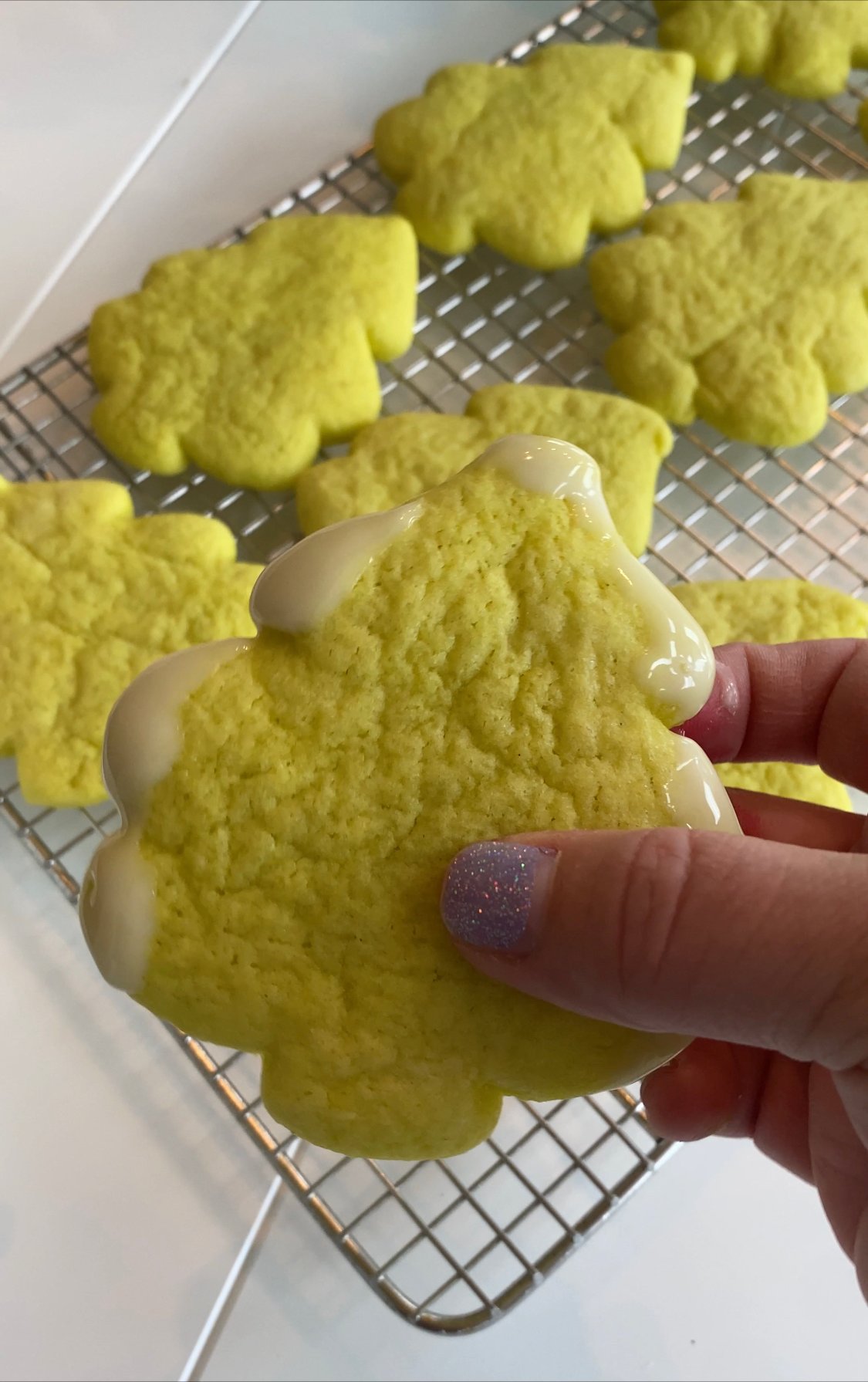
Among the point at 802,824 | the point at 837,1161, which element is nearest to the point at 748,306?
the point at 802,824

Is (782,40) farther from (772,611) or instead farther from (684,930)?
(684,930)

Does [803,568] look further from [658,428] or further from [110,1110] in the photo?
[110,1110]

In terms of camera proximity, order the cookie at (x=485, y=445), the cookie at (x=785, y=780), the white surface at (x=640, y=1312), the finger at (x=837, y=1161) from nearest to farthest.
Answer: the finger at (x=837, y=1161)
the white surface at (x=640, y=1312)
the cookie at (x=785, y=780)
the cookie at (x=485, y=445)

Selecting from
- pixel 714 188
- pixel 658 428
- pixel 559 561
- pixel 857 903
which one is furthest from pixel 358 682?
pixel 714 188

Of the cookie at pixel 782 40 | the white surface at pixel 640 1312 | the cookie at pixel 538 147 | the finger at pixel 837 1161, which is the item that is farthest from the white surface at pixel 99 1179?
the cookie at pixel 782 40

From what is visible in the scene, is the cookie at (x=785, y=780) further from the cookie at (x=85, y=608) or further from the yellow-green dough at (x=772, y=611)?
the cookie at (x=85, y=608)

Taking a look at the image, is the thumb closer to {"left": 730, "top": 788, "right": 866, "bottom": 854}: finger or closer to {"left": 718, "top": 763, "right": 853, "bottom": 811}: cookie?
{"left": 730, "top": 788, "right": 866, "bottom": 854}: finger

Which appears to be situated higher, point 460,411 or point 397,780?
point 397,780

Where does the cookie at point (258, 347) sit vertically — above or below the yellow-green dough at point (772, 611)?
above
